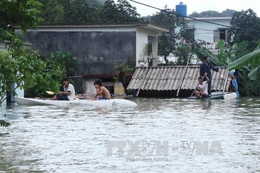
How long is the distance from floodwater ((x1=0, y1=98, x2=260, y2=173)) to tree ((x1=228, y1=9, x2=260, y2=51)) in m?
25.5

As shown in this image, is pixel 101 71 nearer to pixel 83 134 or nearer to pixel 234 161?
pixel 83 134

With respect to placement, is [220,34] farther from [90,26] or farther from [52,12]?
[90,26]

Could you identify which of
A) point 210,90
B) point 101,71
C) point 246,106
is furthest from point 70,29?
point 246,106

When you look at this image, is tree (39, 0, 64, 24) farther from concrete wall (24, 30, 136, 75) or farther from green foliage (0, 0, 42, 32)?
green foliage (0, 0, 42, 32)

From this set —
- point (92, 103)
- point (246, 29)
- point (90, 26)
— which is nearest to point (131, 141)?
point (92, 103)

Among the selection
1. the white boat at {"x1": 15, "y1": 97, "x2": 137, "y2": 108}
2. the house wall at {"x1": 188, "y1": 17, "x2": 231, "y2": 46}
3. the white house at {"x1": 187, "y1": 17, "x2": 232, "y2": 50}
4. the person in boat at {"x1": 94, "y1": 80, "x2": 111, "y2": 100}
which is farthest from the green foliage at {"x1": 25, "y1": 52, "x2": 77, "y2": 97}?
the house wall at {"x1": 188, "y1": 17, "x2": 231, "y2": 46}

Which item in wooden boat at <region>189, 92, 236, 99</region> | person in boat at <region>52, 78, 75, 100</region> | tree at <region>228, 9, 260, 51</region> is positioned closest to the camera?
person in boat at <region>52, 78, 75, 100</region>

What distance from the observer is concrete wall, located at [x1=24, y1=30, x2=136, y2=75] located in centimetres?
3844

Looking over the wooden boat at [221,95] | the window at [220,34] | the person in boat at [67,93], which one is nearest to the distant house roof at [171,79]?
the wooden boat at [221,95]

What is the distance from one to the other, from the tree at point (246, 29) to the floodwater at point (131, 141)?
25472mm

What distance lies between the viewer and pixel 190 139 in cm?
1614

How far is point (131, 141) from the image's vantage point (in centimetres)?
1576

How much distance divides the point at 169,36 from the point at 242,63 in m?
37.7

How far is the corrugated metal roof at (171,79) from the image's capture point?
35.2 metres
